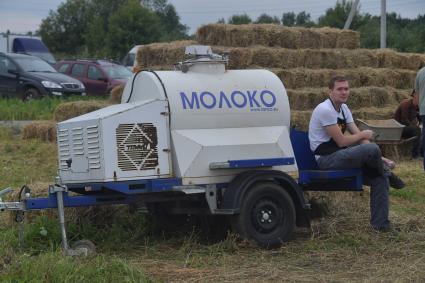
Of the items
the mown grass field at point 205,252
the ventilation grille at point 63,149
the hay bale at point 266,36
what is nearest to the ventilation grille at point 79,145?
the ventilation grille at point 63,149

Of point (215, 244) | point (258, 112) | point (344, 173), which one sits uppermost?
point (258, 112)

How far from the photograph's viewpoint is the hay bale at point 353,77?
50.3ft

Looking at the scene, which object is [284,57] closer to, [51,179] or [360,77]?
[360,77]

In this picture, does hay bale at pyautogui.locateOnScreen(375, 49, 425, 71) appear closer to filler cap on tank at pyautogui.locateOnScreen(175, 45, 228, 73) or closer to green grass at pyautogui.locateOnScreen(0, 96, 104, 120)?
green grass at pyautogui.locateOnScreen(0, 96, 104, 120)

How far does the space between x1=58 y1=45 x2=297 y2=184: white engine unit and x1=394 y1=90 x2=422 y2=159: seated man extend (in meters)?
7.56

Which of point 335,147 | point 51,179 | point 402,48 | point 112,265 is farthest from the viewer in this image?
point 402,48

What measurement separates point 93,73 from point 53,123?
11.5 metres

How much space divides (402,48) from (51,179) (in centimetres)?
4480

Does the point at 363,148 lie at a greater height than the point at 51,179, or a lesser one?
greater

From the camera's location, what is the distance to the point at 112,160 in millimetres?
6742

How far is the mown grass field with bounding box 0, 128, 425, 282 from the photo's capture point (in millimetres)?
5816

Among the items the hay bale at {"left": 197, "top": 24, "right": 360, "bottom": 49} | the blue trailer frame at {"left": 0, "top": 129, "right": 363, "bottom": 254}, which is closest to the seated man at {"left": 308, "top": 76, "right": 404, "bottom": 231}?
the blue trailer frame at {"left": 0, "top": 129, "right": 363, "bottom": 254}

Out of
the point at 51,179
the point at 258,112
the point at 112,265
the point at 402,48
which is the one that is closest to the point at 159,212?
the point at 258,112

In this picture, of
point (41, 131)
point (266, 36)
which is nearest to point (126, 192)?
point (41, 131)
